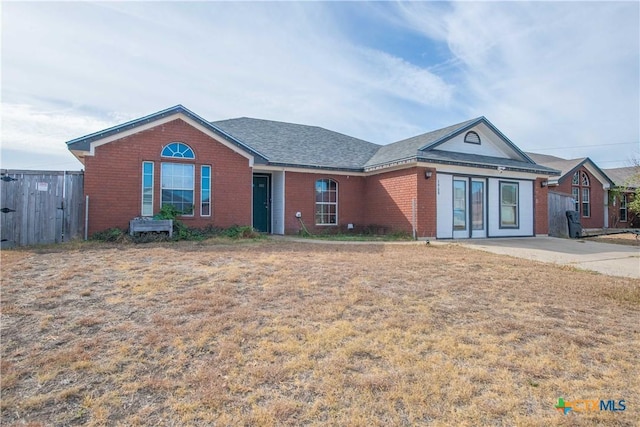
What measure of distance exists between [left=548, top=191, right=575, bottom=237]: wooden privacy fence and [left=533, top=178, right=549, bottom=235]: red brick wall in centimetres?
157

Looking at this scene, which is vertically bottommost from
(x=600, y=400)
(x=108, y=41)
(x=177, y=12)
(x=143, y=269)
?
(x=600, y=400)

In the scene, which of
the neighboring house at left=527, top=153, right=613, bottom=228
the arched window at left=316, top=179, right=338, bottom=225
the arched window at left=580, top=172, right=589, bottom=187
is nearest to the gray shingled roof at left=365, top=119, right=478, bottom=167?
the arched window at left=316, top=179, right=338, bottom=225

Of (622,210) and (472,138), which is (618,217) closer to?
(622,210)

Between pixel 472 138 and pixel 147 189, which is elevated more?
pixel 472 138

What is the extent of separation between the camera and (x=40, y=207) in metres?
10.3

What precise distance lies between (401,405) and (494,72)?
14.8 m

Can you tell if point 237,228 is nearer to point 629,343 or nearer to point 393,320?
point 393,320

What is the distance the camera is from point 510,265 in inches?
308

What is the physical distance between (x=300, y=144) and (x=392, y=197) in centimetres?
526

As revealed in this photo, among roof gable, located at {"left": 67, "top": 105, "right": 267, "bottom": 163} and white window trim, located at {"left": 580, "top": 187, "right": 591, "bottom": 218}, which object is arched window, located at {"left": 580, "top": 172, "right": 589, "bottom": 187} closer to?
white window trim, located at {"left": 580, "top": 187, "right": 591, "bottom": 218}

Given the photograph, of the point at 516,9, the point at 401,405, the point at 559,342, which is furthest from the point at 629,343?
the point at 516,9

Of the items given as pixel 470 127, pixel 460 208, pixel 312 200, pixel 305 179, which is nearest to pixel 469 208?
pixel 460 208

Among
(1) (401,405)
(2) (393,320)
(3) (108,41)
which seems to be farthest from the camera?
(3) (108,41)

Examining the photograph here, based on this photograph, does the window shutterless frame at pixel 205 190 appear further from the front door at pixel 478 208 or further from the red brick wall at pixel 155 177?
the front door at pixel 478 208
